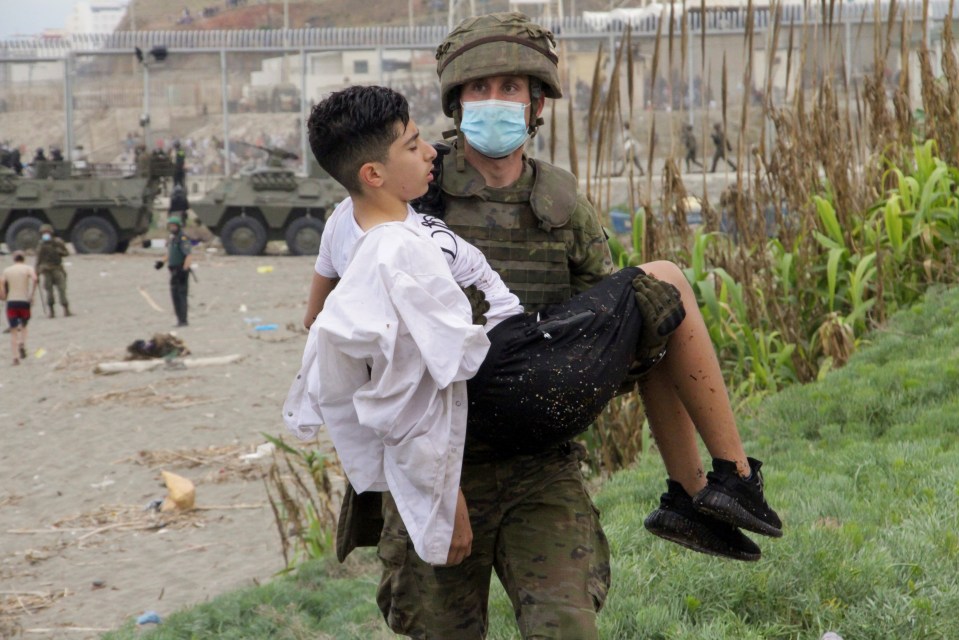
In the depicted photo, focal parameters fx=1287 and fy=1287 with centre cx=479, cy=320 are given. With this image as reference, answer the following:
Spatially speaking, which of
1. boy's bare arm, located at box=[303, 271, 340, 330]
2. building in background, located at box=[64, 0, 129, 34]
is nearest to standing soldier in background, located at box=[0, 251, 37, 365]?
boy's bare arm, located at box=[303, 271, 340, 330]

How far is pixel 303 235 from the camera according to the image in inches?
998

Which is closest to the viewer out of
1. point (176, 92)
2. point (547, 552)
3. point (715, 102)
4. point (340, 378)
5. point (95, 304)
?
point (340, 378)

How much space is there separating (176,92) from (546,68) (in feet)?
131

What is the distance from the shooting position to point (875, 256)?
21.7 feet

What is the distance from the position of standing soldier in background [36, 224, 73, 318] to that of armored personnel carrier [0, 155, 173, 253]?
6.65 m

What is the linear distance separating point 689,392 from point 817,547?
1299 millimetres

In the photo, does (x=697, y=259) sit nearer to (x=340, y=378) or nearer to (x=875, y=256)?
(x=875, y=256)

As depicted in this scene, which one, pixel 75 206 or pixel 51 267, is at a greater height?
pixel 75 206

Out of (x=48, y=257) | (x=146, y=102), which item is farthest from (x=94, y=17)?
(x=48, y=257)

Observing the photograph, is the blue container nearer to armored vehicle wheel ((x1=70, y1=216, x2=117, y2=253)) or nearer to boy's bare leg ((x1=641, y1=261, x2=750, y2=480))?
boy's bare leg ((x1=641, y1=261, x2=750, y2=480))

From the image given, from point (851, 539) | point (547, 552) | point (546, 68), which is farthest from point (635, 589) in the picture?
point (546, 68)

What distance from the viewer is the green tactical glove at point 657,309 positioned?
8.50 feet

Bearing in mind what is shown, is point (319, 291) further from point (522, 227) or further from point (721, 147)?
point (721, 147)

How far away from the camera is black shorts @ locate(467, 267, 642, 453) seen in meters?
2.54
